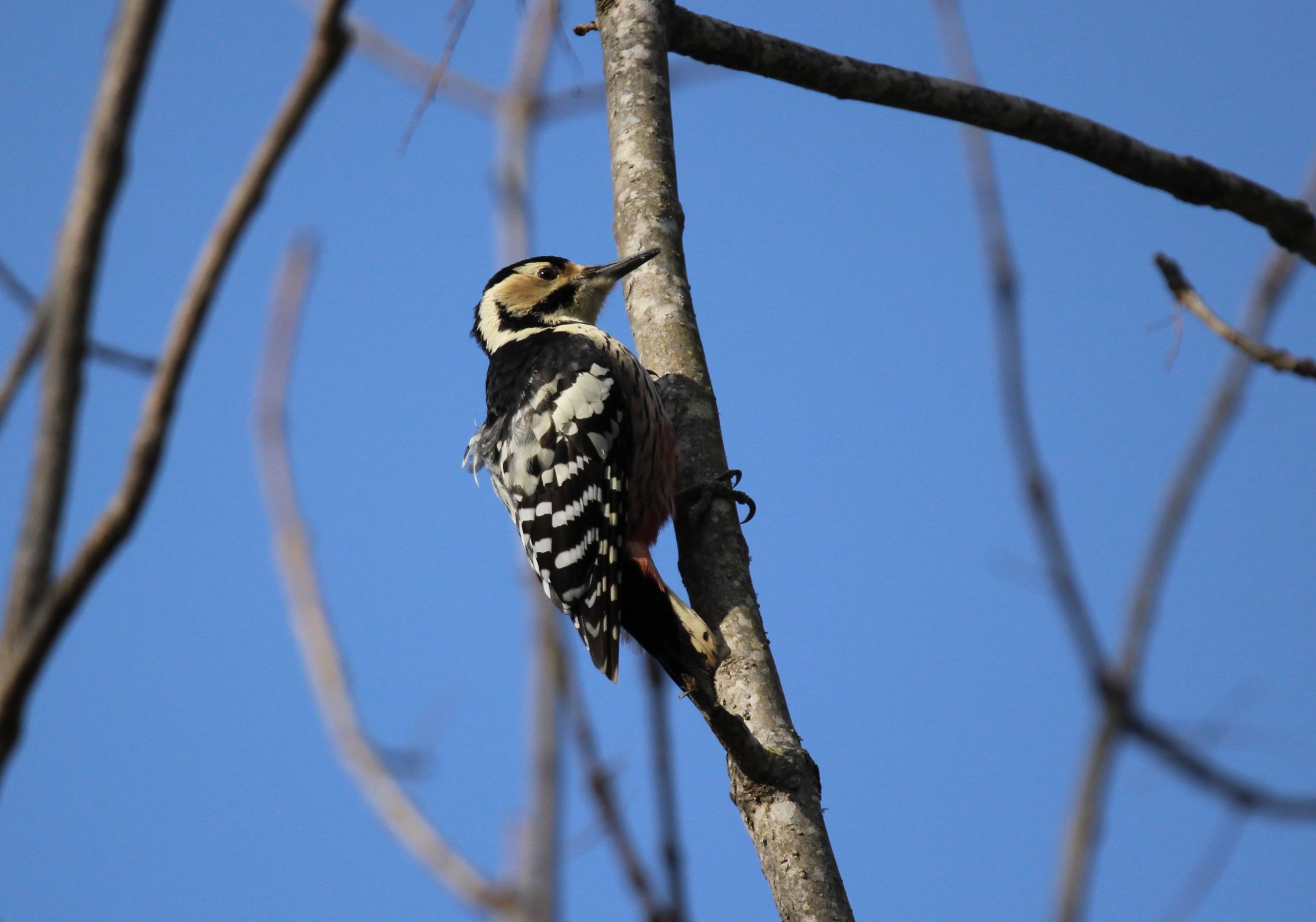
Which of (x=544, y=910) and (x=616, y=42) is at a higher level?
(x=616, y=42)

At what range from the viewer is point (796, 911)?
103 inches

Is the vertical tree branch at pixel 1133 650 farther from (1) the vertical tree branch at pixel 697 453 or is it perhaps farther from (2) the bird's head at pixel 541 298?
(2) the bird's head at pixel 541 298

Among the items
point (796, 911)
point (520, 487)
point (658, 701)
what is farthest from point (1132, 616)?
point (520, 487)

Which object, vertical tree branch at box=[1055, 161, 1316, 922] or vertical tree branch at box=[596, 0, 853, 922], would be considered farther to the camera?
vertical tree branch at box=[596, 0, 853, 922]

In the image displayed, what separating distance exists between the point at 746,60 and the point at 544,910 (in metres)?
3.45

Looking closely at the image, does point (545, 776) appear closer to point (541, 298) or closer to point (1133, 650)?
point (1133, 650)

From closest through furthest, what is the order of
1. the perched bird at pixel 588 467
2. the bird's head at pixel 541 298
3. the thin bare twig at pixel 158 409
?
the thin bare twig at pixel 158 409
the perched bird at pixel 588 467
the bird's head at pixel 541 298

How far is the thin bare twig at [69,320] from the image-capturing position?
2.88ft

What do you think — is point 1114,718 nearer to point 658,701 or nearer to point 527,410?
point 658,701

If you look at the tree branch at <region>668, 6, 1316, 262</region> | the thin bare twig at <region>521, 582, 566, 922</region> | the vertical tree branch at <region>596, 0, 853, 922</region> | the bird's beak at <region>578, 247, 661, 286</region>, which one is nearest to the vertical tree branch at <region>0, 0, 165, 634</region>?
the thin bare twig at <region>521, 582, 566, 922</region>

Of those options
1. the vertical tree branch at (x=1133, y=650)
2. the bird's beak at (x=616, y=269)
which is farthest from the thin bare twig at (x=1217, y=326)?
the bird's beak at (x=616, y=269)

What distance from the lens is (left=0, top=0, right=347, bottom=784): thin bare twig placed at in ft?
2.86

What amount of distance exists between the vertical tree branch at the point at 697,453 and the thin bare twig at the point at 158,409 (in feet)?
6.19

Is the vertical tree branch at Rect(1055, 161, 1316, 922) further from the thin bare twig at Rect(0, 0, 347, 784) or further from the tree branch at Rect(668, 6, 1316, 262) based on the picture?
the tree branch at Rect(668, 6, 1316, 262)
